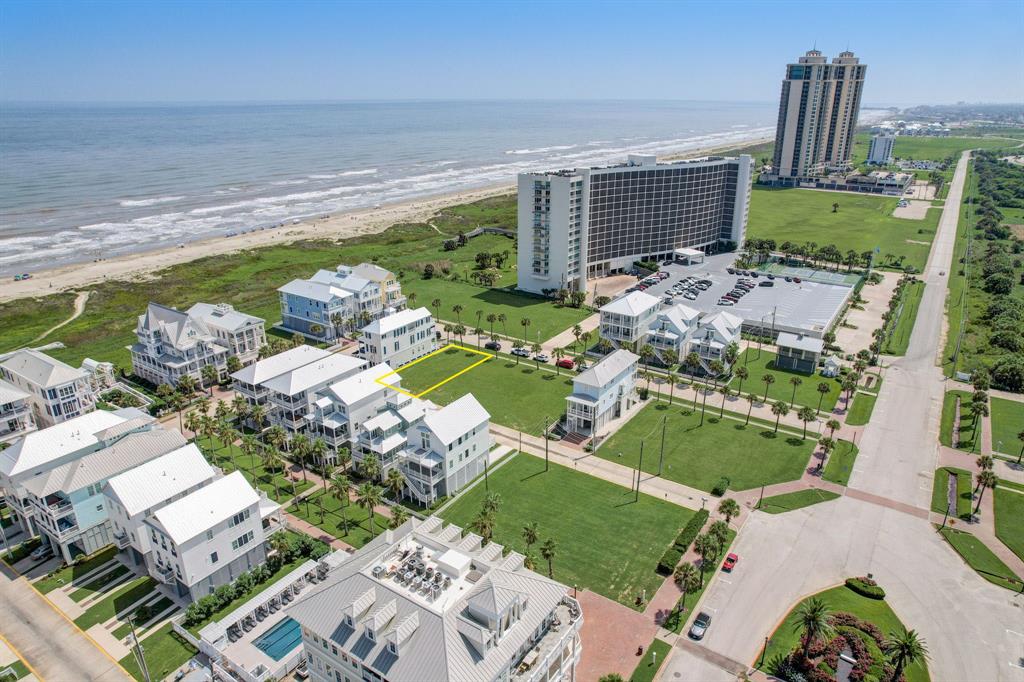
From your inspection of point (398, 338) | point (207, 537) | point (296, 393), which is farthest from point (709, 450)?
point (207, 537)

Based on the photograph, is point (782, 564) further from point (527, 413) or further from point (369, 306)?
point (369, 306)

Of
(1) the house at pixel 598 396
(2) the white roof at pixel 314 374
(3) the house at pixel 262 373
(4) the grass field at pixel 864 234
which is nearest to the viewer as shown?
(2) the white roof at pixel 314 374

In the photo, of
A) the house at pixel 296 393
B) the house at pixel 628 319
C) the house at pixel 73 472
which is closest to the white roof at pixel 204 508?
the house at pixel 73 472

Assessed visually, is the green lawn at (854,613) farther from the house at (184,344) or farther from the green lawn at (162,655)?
the house at (184,344)

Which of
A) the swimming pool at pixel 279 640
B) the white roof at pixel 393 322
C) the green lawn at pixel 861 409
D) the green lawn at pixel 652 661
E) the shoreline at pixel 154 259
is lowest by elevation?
the green lawn at pixel 652 661

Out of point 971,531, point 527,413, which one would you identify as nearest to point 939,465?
point 971,531

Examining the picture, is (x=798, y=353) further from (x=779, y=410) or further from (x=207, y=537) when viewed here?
(x=207, y=537)

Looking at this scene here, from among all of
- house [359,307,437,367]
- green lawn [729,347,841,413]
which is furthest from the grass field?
house [359,307,437,367]
